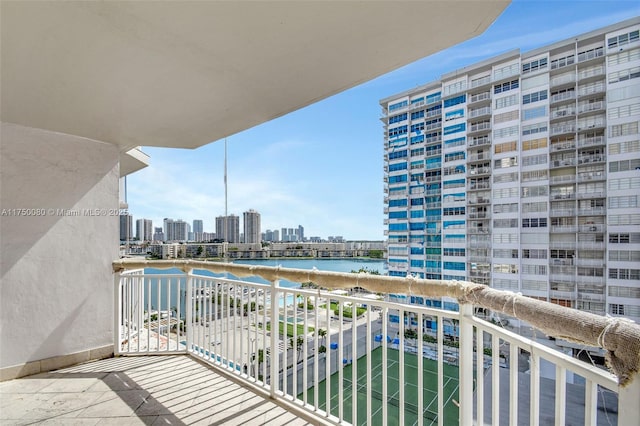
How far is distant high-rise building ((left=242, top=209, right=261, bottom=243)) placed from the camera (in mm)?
6274

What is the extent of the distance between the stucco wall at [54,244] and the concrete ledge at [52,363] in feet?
0.13

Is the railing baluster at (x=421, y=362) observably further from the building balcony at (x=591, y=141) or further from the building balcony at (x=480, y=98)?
the building balcony at (x=480, y=98)

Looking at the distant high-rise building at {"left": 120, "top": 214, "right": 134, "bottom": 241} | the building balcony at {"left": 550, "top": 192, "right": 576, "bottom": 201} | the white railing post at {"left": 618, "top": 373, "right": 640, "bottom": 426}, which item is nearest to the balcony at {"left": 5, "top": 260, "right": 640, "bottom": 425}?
the white railing post at {"left": 618, "top": 373, "right": 640, "bottom": 426}

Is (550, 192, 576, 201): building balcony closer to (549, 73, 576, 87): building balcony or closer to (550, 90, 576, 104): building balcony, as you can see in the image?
(550, 90, 576, 104): building balcony

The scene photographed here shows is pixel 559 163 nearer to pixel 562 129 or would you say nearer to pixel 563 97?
pixel 562 129

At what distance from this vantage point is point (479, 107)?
5.63 meters

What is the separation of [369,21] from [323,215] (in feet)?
48.7

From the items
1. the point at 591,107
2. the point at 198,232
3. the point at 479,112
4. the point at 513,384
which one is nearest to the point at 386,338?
the point at 513,384

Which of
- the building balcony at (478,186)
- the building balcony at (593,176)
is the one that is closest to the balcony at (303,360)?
the building balcony at (593,176)

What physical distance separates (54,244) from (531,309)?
3.71 m

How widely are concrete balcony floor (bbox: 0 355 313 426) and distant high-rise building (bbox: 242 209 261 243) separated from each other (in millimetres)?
3451

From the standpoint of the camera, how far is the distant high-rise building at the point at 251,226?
20.6 feet

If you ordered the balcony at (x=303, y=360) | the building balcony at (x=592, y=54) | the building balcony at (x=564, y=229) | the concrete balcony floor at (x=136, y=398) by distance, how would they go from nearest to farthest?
the balcony at (x=303, y=360) < the concrete balcony floor at (x=136, y=398) < the building balcony at (x=564, y=229) < the building balcony at (x=592, y=54)

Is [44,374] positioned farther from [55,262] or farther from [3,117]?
[3,117]
